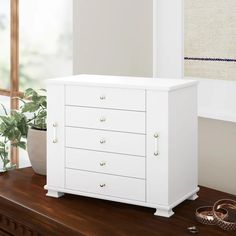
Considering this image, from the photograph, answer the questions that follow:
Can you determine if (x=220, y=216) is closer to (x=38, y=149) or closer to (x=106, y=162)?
(x=106, y=162)

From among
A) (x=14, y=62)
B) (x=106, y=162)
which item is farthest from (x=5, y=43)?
(x=106, y=162)

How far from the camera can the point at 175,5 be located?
184cm

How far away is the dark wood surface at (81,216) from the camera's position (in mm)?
1456

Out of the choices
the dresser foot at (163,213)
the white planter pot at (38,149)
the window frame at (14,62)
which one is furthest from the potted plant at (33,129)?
the window frame at (14,62)

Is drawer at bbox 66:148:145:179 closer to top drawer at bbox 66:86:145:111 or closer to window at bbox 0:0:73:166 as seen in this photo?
top drawer at bbox 66:86:145:111

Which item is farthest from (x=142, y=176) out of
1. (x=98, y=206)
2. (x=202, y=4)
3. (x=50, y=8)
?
(x=50, y=8)

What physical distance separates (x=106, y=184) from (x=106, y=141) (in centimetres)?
12

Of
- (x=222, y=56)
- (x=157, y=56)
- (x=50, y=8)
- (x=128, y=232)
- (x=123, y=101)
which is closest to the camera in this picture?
(x=128, y=232)

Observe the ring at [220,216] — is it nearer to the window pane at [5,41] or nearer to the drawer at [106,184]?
the drawer at [106,184]

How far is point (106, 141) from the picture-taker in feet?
5.30

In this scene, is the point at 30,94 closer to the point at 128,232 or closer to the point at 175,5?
the point at 175,5

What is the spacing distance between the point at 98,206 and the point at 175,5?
69 cm

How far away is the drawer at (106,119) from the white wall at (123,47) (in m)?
0.36

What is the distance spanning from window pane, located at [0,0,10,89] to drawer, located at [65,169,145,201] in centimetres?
167
